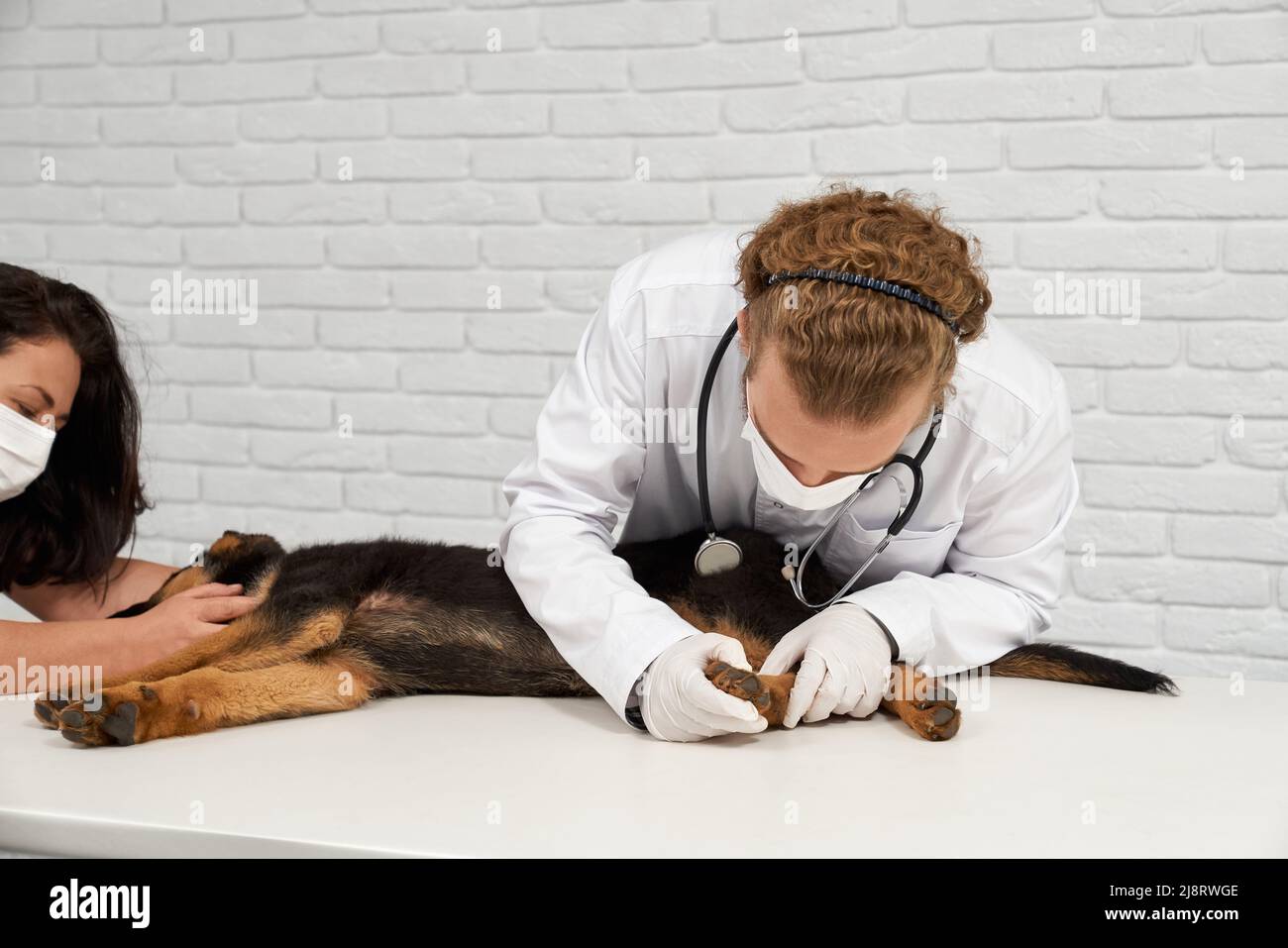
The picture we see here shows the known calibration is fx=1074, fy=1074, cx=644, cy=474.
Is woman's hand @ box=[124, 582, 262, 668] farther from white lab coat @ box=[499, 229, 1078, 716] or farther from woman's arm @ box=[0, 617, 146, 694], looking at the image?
white lab coat @ box=[499, 229, 1078, 716]

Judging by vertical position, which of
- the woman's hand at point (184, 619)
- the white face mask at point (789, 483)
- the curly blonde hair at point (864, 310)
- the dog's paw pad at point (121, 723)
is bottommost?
the dog's paw pad at point (121, 723)

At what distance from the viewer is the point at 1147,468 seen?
299 cm

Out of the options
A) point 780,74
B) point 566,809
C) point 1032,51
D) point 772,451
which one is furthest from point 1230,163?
point 566,809

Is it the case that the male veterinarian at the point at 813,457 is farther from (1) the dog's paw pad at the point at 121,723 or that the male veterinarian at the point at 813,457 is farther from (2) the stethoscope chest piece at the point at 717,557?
(1) the dog's paw pad at the point at 121,723

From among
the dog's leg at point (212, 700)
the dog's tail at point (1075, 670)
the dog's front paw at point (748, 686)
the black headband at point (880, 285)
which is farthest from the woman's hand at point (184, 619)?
the dog's tail at point (1075, 670)

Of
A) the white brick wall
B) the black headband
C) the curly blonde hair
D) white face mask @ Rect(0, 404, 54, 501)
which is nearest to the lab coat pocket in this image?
the curly blonde hair

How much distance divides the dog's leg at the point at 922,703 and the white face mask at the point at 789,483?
286 mm

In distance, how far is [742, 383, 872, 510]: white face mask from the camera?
167 cm

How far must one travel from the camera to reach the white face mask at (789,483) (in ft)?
5.47

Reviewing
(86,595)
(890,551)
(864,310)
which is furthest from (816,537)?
(86,595)

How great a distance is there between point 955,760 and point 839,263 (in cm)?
70

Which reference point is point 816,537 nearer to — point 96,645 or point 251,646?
point 251,646

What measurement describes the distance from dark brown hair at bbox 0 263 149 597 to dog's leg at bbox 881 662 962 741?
Result: 1695 mm

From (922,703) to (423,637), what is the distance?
858 mm
